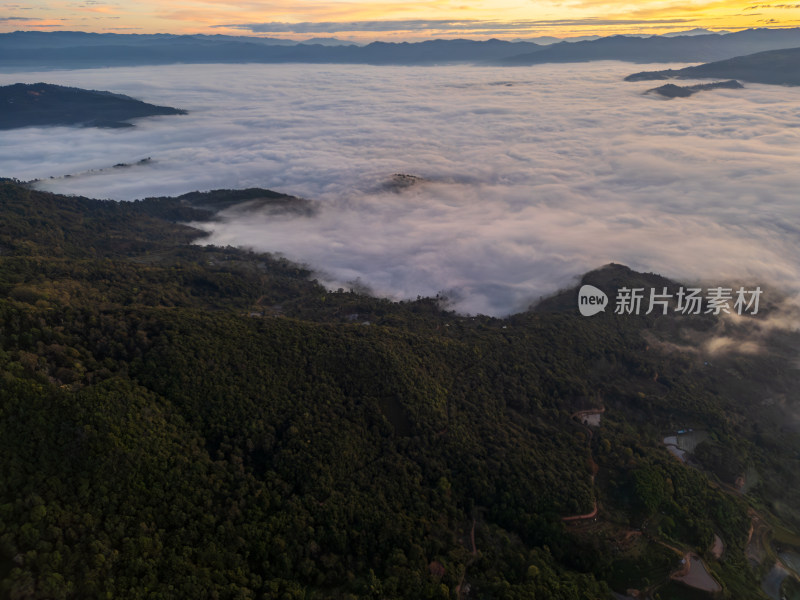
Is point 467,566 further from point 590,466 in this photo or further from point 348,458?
point 590,466

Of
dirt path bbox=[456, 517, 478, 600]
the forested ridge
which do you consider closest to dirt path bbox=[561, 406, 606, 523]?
the forested ridge

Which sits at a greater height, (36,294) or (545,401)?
(36,294)

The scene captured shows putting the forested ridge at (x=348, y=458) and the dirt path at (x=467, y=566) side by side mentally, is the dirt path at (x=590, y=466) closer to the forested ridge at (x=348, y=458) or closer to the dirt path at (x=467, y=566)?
the forested ridge at (x=348, y=458)

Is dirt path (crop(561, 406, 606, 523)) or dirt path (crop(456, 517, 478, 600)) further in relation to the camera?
dirt path (crop(561, 406, 606, 523))

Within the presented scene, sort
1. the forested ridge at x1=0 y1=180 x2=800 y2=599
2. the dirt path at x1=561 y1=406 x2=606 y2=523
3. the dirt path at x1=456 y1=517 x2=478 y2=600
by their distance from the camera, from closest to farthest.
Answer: the forested ridge at x1=0 y1=180 x2=800 y2=599, the dirt path at x1=456 y1=517 x2=478 y2=600, the dirt path at x1=561 y1=406 x2=606 y2=523

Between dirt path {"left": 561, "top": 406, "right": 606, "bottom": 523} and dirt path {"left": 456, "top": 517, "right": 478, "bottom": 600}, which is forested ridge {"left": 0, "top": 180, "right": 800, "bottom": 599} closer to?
dirt path {"left": 456, "top": 517, "right": 478, "bottom": 600}

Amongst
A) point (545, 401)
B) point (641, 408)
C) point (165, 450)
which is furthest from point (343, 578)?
point (641, 408)

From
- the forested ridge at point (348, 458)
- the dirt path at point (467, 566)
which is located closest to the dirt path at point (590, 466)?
the forested ridge at point (348, 458)

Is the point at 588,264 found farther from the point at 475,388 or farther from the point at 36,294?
the point at 36,294

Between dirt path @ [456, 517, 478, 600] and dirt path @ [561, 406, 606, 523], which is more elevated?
dirt path @ [561, 406, 606, 523]
